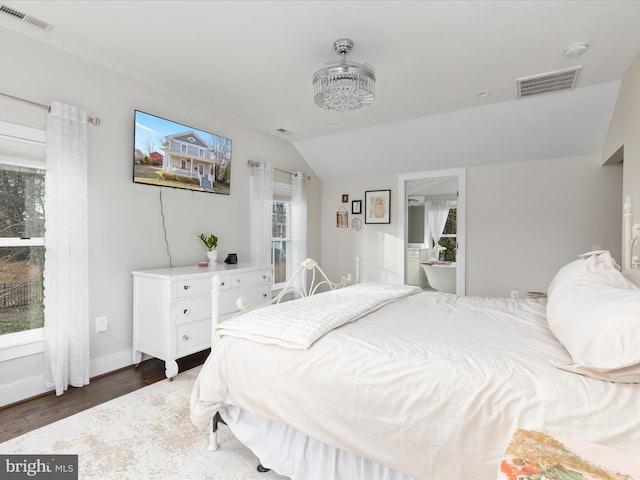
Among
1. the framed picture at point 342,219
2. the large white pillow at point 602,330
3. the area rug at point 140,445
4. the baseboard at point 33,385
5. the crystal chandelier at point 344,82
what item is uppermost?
the crystal chandelier at point 344,82

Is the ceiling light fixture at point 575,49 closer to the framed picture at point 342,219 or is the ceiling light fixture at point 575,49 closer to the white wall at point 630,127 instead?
the white wall at point 630,127

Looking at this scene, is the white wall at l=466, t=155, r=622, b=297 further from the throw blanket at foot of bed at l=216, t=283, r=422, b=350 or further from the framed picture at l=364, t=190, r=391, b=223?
the throw blanket at foot of bed at l=216, t=283, r=422, b=350

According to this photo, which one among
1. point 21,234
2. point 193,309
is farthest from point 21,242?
point 193,309

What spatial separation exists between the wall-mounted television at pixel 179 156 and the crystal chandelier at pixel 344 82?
156 centimetres

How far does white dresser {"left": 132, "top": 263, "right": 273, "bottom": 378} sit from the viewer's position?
106 inches

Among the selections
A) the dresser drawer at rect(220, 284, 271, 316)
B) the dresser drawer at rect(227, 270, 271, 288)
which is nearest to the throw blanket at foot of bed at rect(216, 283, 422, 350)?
the dresser drawer at rect(220, 284, 271, 316)

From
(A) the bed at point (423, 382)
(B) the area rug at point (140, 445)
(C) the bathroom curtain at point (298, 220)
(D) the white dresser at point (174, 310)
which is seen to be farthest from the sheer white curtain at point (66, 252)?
(C) the bathroom curtain at point (298, 220)

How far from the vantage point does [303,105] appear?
3.58 m

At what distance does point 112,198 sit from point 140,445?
1.94m

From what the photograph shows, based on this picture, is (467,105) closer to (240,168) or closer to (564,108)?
(564,108)

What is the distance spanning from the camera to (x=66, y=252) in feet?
8.25

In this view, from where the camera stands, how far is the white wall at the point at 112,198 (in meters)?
2.39

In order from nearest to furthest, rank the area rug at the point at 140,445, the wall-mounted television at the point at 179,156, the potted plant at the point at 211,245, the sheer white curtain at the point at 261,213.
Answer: the area rug at the point at 140,445, the wall-mounted television at the point at 179,156, the potted plant at the point at 211,245, the sheer white curtain at the point at 261,213

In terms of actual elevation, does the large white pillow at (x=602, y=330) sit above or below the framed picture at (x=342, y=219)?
below
